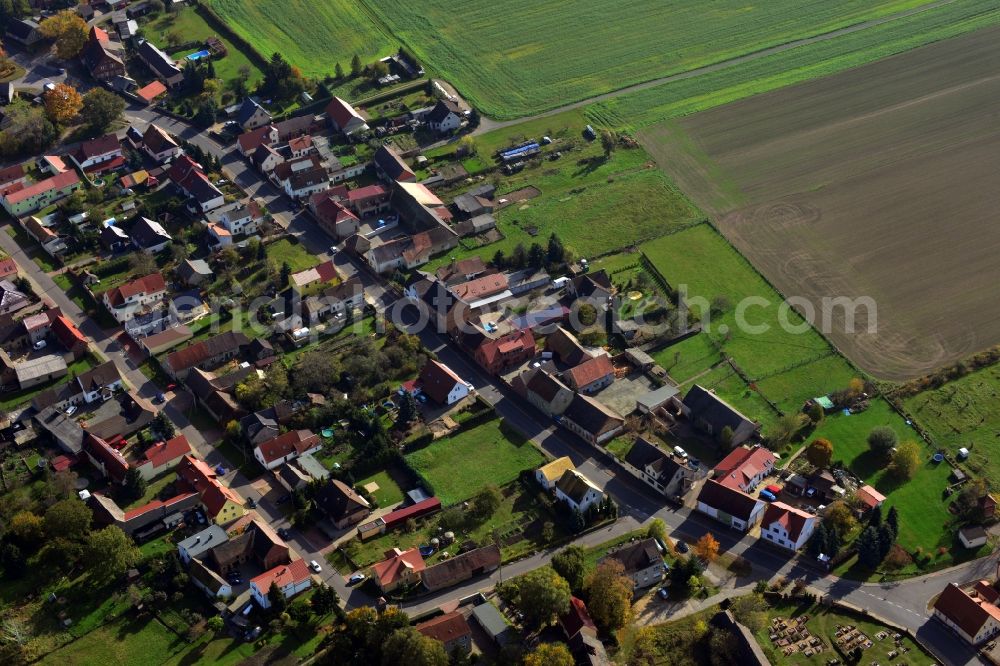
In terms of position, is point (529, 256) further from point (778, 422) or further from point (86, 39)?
point (86, 39)

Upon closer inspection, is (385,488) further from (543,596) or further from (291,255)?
(291,255)

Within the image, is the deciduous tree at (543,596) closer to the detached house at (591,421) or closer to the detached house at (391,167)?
the detached house at (591,421)

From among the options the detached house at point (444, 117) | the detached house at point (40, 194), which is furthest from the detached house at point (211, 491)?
the detached house at point (444, 117)

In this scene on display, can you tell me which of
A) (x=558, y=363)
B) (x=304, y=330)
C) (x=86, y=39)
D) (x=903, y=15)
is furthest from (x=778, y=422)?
(x=86, y=39)

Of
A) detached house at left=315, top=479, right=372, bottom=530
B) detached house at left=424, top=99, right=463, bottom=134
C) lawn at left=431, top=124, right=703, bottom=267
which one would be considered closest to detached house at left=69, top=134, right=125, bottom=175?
detached house at left=424, top=99, right=463, bottom=134

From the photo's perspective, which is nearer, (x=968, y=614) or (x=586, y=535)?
(x=968, y=614)

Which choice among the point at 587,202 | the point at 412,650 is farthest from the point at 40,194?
the point at 412,650
